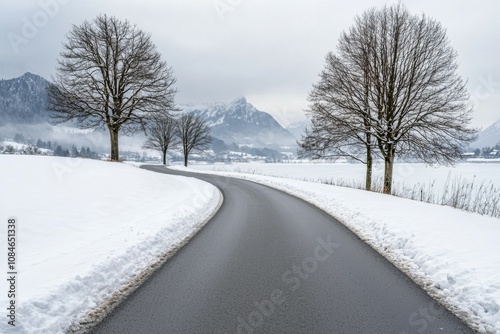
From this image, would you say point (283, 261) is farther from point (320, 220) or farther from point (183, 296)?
point (320, 220)

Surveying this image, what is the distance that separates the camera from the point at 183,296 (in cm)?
421

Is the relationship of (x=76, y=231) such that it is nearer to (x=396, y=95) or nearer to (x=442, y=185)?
(x=396, y=95)

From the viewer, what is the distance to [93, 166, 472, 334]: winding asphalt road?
347 cm

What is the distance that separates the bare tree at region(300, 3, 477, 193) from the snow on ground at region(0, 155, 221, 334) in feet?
35.2

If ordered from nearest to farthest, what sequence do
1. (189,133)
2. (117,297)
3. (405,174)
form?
1. (117,297)
2. (405,174)
3. (189,133)

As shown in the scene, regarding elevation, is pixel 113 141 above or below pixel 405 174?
above

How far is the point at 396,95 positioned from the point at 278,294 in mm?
17127

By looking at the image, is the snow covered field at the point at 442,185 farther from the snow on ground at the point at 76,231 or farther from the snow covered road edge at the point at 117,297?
the snow covered road edge at the point at 117,297

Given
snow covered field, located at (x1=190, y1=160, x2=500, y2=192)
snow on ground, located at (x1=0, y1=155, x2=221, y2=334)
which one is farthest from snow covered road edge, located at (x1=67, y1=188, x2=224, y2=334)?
snow covered field, located at (x1=190, y1=160, x2=500, y2=192)

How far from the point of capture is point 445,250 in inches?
227

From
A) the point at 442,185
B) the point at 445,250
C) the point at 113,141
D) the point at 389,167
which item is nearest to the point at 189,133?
the point at 113,141

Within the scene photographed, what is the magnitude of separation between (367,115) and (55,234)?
665 inches

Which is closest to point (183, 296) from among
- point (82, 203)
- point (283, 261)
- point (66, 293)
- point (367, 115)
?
point (66, 293)

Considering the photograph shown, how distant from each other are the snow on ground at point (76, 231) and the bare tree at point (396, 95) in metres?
10.7
